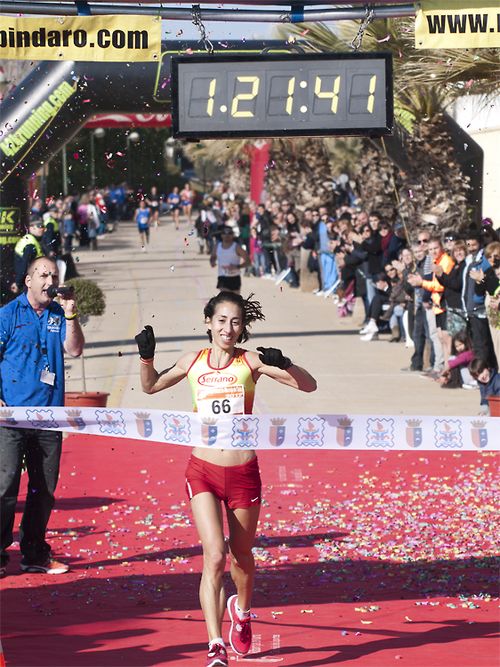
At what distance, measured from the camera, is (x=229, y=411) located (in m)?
6.54

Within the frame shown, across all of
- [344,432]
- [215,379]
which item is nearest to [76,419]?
[215,379]

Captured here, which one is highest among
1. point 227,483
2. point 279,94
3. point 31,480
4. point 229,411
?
point 279,94

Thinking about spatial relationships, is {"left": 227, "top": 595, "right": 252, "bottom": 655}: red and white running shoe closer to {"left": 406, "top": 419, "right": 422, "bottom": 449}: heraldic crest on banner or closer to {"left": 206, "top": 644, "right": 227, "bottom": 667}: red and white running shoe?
{"left": 206, "top": 644, "right": 227, "bottom": 667}: red and white running shoe

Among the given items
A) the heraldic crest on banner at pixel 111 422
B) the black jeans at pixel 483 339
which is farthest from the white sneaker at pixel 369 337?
the heraldic crest on banner at pixel 111 422

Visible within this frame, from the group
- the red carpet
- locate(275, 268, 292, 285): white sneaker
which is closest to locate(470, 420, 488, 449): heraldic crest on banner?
the red carpet

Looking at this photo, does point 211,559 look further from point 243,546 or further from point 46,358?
point 46,358

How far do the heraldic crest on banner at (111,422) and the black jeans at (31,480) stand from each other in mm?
1181

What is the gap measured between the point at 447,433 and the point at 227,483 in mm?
1239

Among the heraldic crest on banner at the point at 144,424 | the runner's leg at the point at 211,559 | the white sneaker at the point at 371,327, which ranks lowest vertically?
the runner's leg at the point at 211,559

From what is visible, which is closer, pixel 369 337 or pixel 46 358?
pixel 46 358

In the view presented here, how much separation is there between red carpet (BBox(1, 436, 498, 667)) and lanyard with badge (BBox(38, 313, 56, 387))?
4.20 ft

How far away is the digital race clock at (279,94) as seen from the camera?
30.7 ft

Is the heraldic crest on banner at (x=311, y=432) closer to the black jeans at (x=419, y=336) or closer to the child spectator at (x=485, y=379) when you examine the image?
the child spectator at (x=485, y=379)

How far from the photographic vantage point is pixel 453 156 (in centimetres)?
1945
